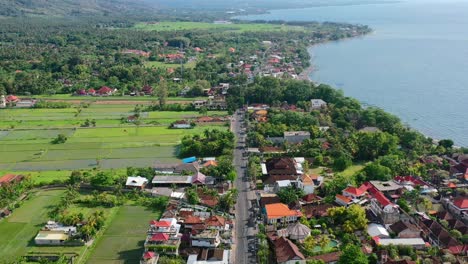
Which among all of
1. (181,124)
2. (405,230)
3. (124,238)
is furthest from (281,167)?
(181,124)

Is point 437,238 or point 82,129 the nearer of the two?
point 437,238

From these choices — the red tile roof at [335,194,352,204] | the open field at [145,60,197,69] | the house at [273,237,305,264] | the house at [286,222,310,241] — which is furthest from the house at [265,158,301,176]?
the open field at [145,60,197,69]

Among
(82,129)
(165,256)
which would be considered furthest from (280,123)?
(165,256)

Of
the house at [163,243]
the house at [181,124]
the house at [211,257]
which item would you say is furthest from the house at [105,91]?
the house at [211,257]

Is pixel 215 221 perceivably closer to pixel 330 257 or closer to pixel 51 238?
pixel 330 257

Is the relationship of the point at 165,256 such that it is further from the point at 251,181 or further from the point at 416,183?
the point at 416,183

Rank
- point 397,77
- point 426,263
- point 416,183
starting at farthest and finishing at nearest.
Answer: point 397,77, point 416,183, point 426,263
